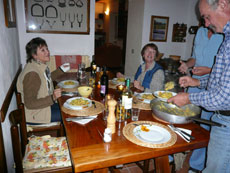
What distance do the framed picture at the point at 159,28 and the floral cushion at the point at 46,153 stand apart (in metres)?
3.75

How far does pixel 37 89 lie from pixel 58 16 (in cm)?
226

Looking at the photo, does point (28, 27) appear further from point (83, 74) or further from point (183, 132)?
point (183, 132)

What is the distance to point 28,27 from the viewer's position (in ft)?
11.1

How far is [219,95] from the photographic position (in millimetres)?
1033

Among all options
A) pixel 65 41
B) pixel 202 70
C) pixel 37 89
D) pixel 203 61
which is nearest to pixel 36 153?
pixel 37 89

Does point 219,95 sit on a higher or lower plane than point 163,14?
lower

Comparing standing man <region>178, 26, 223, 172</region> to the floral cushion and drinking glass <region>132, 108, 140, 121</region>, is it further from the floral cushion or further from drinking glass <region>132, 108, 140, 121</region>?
the floral cushion

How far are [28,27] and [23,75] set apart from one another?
6.67 feet

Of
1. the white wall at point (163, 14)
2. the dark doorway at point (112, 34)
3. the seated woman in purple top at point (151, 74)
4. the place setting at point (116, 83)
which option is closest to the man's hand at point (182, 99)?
the seated woman in purple top at point (151, 74)

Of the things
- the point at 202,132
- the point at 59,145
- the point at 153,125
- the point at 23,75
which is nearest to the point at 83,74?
the point at 23,75

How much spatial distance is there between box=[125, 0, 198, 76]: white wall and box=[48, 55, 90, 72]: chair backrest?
1.60 meters

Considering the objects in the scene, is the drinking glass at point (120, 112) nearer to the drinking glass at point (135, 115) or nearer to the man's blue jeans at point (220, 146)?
the drinking glass at point (135, 115)

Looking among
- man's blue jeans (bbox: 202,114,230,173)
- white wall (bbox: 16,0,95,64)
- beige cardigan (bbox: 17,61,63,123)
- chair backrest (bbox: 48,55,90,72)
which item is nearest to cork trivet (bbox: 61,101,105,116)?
beige cardigan (bbox: 17,61,63,123)

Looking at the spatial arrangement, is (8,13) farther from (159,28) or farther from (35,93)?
(159,28)
